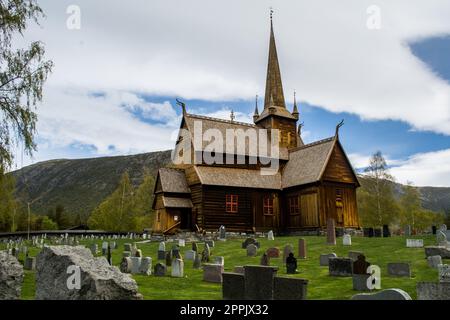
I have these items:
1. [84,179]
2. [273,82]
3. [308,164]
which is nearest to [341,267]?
[308,164]

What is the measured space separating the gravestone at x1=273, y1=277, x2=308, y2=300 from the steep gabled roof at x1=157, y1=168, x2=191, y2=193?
23345mm

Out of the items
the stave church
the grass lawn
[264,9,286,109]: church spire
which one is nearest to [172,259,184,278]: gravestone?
the grass lawn

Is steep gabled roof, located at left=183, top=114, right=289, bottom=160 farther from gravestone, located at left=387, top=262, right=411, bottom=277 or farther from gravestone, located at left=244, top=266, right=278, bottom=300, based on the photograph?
gravestone, located at left=244, top=266, right=278, bottom=300

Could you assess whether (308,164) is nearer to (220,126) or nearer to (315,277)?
(220,126)

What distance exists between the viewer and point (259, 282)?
982 cm

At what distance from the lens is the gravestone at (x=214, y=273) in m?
13.0

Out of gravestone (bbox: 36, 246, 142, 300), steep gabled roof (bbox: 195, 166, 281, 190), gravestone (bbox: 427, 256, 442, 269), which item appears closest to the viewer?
gravestone (bbox: 36, 246, 142, 300)

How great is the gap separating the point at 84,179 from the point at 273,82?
471ft

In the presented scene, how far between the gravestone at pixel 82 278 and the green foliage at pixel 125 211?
48.6 metres

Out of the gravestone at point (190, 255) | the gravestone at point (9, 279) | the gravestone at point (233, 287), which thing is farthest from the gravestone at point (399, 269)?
the gravestone at point (9, 279)

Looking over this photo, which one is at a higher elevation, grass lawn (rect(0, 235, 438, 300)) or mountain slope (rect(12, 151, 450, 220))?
mountain slope (rect(12, 151, 450, 220))

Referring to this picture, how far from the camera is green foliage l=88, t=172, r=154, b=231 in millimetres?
57062
